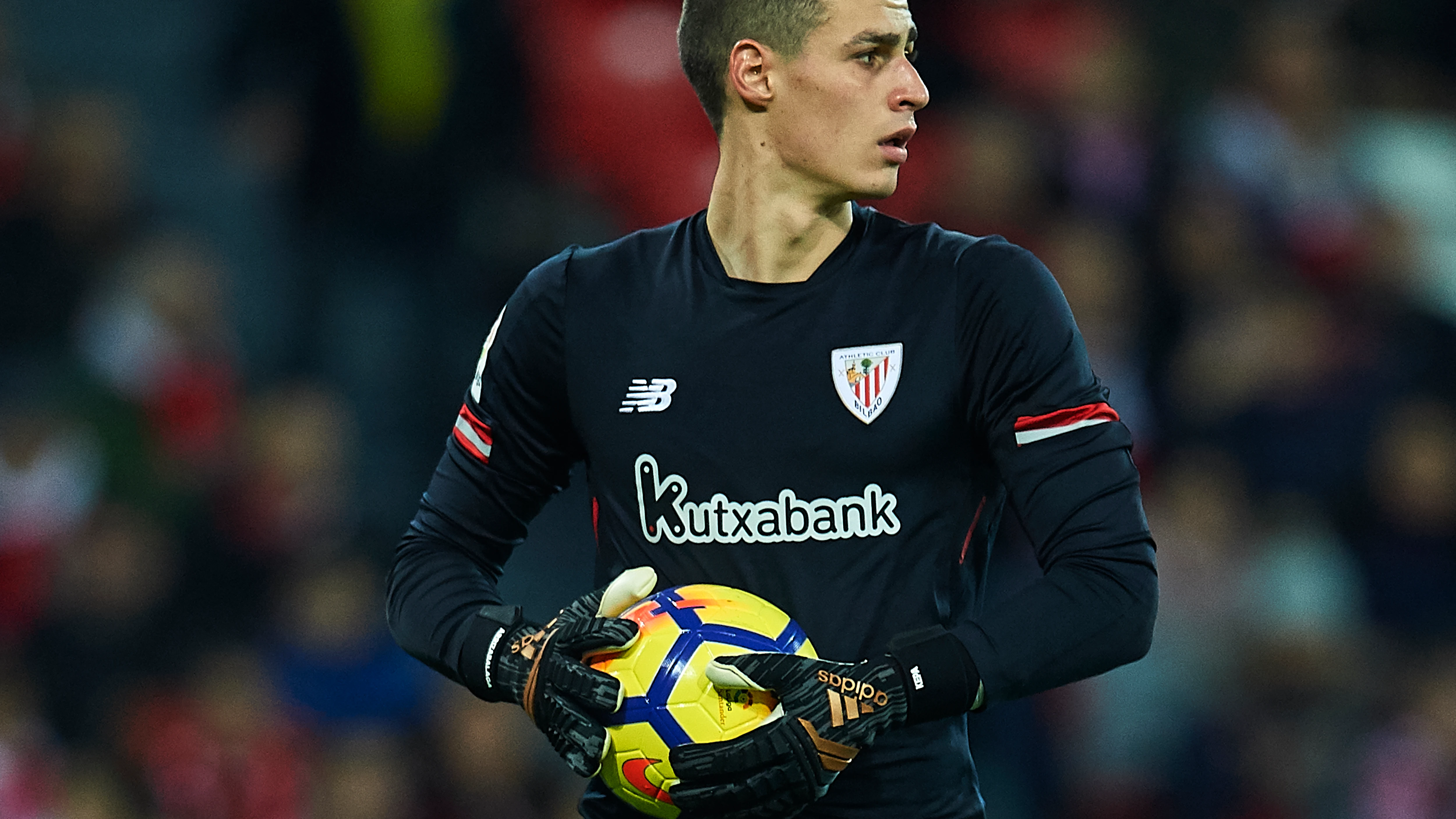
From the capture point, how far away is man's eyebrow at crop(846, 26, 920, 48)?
112 inches

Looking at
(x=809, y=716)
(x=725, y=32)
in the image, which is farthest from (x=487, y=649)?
(x=725, y=32)

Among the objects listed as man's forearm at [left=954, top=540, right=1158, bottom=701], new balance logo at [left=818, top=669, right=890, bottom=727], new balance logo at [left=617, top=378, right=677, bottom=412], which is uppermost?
new balance logo at [left=617, top=378, right=677, bottom=412]

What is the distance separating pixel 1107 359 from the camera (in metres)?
7.38

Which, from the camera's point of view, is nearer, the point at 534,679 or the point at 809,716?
the point at 809,716

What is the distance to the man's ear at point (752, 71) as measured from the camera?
9.67 ft

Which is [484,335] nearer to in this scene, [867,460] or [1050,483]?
[867,460]

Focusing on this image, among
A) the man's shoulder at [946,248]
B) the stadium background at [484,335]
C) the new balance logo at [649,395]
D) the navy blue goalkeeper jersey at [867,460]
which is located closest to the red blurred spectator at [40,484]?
the stadium background at [484,335]

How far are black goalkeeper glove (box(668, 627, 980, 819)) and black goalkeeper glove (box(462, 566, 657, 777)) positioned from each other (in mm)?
154

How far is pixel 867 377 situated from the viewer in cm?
281

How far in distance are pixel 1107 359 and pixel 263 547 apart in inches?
146

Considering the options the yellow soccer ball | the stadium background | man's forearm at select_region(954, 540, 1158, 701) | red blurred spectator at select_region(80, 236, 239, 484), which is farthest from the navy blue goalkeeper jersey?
red blurred spectator at select_region(80, 236, 239, 484)

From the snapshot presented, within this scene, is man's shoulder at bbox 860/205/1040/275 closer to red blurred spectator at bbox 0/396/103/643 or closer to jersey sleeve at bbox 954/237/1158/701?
jersey sleeve at bbox 954/237/1158/701

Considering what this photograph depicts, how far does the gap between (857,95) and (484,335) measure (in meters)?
5.26

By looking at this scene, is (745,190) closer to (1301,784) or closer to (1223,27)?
(1301,784)
